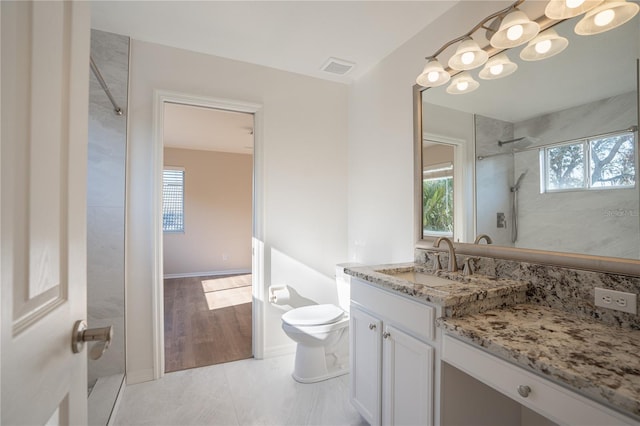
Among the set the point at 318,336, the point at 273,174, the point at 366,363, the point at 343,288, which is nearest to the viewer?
the point at 366,363

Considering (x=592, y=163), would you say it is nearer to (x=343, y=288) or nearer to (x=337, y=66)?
(x=343, y=288)

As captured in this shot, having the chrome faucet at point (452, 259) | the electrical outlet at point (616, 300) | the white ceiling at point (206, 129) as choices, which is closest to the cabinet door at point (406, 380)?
the chrome faucet at point (452, 259)

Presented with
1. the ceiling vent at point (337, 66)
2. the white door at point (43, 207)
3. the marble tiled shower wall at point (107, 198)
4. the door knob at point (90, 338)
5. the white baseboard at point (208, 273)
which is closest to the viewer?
the white door at point (43, 207)

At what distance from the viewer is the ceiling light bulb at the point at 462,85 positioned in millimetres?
1793

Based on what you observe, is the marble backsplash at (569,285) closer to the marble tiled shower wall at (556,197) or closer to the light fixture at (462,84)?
the marble tiled shower wall at (556,197)

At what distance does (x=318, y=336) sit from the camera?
214cm

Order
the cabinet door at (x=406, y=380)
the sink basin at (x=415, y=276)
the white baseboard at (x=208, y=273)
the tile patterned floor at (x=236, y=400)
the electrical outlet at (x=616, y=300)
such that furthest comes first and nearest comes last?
the white baseboard at (x=208, y=273) < the tile patterned floor at (x=236, y=400) < the sink basin at (x=415, y=276) < the cabinet door at (x=406, y=380) < the electrical outlet at (x=616, y=300)

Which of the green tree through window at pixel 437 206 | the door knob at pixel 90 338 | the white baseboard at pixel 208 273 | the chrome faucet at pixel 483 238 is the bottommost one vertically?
the white baseboard at pixel 208 273

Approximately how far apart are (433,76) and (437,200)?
75cm

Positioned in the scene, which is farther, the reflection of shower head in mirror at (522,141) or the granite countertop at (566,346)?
the reflection of shower head in mirror at (522,141)

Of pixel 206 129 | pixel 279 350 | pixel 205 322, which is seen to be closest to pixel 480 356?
pixel 279 350

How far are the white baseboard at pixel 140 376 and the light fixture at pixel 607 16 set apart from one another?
3161 mm

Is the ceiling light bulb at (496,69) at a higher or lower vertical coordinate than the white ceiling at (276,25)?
lower

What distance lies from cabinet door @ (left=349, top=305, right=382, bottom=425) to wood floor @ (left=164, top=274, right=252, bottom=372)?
1.20m
